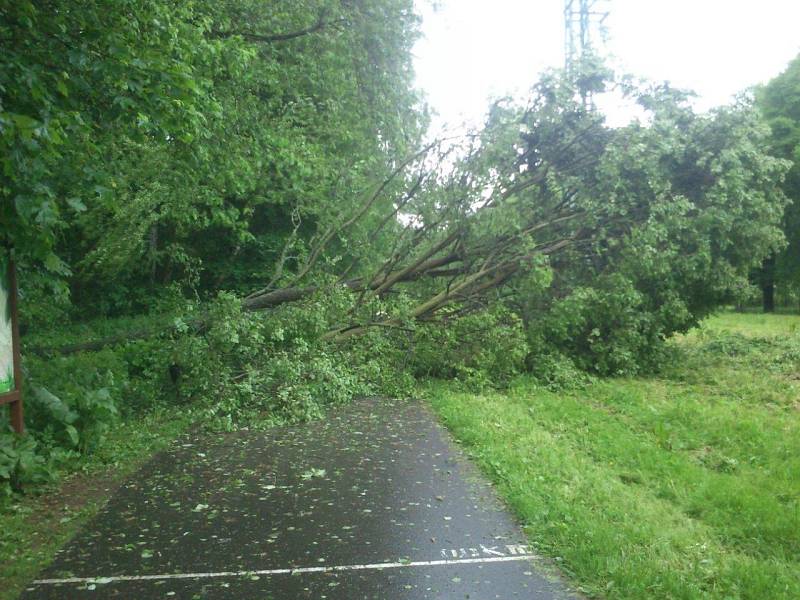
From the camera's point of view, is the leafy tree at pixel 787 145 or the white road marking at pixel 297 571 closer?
the white road marking at pixel 297 571

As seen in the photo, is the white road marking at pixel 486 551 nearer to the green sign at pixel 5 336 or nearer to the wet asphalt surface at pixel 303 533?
the wet asphalt surface at pixel 303 533

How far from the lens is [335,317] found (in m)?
10.5

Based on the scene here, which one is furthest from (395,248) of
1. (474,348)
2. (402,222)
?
(474,348)

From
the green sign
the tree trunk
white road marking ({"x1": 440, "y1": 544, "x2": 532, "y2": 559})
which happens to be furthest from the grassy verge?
the tree trunk

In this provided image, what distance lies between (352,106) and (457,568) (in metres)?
8.47

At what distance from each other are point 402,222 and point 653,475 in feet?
25.8

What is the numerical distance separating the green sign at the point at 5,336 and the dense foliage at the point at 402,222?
6.32ft

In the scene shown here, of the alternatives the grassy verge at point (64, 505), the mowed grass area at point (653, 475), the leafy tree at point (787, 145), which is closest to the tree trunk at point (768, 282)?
the leafy tree at point (787, 145)

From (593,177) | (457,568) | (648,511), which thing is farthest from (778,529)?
(593,177)

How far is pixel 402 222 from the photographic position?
13008 mm

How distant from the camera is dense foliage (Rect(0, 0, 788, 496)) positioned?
9047mm

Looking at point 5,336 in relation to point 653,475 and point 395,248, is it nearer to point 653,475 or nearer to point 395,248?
point 653,475

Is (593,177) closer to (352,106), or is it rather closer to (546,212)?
(546,212)

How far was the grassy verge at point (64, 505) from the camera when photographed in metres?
4.21
